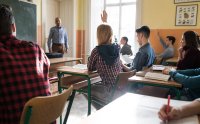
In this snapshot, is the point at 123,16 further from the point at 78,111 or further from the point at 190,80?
the point at 190,80

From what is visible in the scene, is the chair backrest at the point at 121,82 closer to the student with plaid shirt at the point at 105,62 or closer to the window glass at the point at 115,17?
the student with plaid shirt at the point at 105,62

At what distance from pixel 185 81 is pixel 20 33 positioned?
4.03 meters

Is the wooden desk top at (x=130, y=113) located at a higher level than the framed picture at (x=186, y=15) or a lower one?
lower

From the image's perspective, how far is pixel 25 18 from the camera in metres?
5.04

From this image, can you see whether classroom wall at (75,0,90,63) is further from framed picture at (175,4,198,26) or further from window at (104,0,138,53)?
framed picture at (175,4,198,26)

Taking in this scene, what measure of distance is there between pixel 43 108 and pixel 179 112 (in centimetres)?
70

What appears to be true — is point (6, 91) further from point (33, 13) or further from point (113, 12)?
point (113, 12)

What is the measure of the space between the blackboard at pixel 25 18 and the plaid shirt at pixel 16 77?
12.1 feet

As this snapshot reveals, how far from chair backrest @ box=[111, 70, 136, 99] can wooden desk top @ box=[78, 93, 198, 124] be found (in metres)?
1.10

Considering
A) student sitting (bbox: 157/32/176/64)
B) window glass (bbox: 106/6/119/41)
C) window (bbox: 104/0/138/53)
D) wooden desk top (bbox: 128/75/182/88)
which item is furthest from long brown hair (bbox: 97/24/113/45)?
window glass (bbox: 106/6/119/41)

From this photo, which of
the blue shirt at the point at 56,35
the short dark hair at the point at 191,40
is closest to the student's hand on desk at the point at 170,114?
the short dark hair at the point at 191,40

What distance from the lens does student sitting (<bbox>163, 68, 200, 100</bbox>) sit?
190 cm

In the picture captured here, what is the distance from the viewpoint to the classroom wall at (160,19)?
5.57 meters

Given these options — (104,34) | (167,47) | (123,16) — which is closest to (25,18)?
(123,16)
